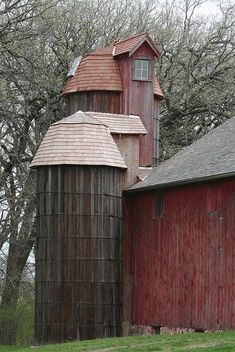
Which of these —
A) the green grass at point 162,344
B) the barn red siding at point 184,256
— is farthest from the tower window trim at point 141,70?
the green grass at point 162,344

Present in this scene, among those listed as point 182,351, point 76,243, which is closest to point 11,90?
point 76,243

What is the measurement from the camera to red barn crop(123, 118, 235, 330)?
971 inches

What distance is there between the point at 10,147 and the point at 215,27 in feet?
33.8

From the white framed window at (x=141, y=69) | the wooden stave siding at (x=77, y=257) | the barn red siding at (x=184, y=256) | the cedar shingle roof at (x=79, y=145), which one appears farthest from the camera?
the white framed window at (x=141, y=69)

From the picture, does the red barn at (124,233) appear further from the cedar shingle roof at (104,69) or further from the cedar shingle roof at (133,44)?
the cedar shingle roof at (133,44)

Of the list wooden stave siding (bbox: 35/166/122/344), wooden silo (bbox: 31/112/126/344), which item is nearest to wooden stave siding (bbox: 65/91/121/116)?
wooden silo (bbox: 31/112/126/344)

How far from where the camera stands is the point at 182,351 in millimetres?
19703

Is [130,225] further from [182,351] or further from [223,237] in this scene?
[182,351]

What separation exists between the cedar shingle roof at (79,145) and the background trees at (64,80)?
511 centimetres

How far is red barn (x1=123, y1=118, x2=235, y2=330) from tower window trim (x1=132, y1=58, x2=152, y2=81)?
3.79 metres

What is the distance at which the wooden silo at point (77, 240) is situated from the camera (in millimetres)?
27578

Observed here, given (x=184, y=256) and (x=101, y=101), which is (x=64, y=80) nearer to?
(x=101, y=101)

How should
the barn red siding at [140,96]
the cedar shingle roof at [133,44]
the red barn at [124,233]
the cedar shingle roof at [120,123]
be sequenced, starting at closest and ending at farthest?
the red barn at [124,233]
the cedar shingle roof at [120,123]
the cedar shingle roof at [133,44]
the barn red siding at [140,96]

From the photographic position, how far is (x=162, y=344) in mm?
21516
